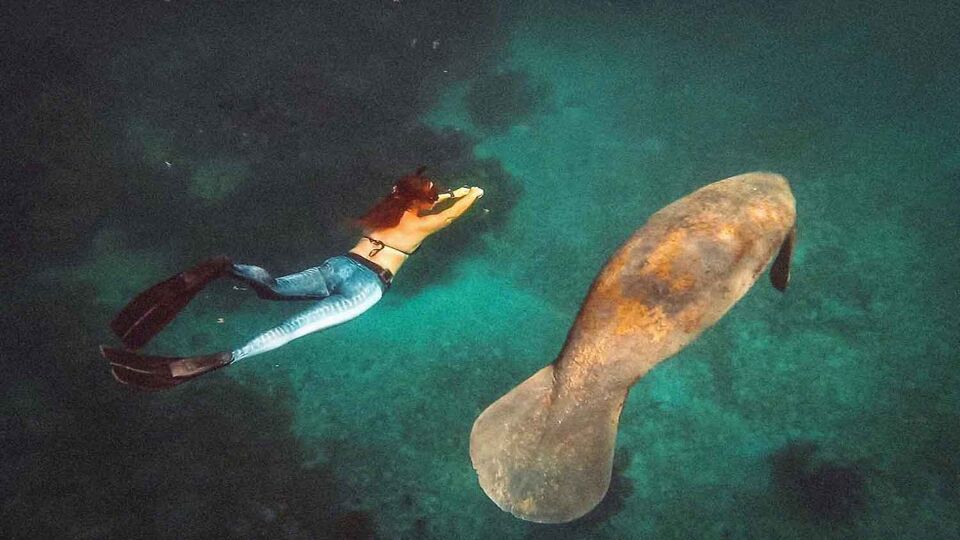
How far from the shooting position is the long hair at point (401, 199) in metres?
4.49

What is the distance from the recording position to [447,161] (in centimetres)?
1034

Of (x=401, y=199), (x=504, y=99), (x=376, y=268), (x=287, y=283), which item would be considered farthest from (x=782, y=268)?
(x=504, y=99)

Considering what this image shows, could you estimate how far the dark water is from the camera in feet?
17.5

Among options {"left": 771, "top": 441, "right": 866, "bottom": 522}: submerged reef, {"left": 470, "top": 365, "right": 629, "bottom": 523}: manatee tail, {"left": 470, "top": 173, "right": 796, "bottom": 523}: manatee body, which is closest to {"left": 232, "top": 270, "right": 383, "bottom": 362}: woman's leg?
{"left": 470, "top": 173, "right": 796, "bottom": 523}: manatee body

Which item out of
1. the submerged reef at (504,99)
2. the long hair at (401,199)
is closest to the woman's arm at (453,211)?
the long hair at (401,199)

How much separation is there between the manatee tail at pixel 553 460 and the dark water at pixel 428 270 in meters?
2.04

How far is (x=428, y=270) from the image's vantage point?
7.89 meters

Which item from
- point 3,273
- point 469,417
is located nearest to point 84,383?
point 3,273

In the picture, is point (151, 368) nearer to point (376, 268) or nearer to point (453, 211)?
point (376, 268)

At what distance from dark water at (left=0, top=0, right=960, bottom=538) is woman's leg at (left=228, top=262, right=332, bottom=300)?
85.1 inches

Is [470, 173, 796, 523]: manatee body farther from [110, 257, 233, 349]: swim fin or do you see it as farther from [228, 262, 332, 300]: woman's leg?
[110, 257, 233, 349]: swim fin

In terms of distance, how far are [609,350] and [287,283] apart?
9.52 feet

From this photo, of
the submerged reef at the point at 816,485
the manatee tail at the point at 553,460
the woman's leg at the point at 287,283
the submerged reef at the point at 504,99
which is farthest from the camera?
the submerged reef at the point at 504,99

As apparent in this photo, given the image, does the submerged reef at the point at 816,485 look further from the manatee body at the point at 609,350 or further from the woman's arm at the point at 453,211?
the woman's arm at the point at 453,211
